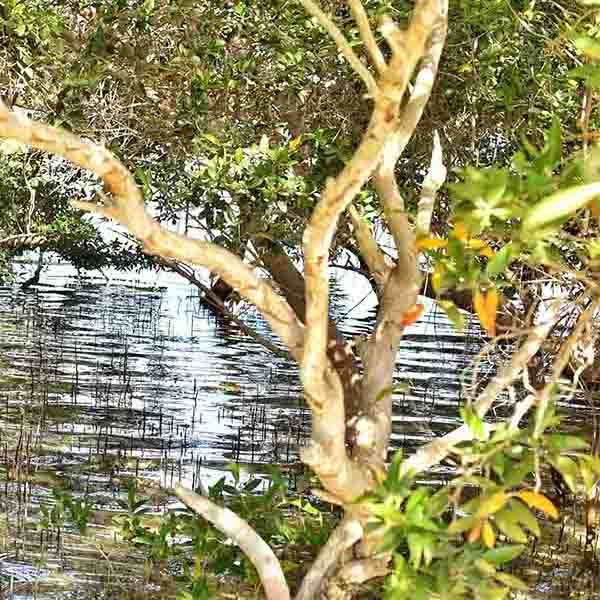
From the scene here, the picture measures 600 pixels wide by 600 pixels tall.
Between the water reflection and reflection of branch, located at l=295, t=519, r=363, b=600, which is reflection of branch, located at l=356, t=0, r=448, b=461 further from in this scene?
reflection of branch, located at l=295, t=519, r=363, b=600

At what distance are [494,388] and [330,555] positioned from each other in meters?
0.91

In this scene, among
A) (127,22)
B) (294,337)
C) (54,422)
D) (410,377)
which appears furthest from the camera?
(410,377)

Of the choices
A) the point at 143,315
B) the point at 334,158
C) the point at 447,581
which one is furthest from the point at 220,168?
the point at 143,315

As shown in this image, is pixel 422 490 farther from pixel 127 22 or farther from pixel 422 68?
pixel 127 22

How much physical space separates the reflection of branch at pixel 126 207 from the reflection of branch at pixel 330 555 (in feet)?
2.60

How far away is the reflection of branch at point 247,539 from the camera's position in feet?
12.6

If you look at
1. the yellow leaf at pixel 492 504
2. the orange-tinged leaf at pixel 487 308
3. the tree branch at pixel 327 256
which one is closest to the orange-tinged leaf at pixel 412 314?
the tree branch at pixel 327 256

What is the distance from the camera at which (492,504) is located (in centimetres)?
250

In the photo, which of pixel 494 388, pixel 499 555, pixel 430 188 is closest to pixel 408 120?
pixel 430 188

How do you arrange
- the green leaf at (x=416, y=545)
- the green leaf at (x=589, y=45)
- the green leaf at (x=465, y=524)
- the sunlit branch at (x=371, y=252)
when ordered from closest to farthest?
the green leaf at (x=589, y=45), the green leaf at (x=465, y=524), the green leaf at (x=416, y=545), the sunlit branch at (x=371, y=252)

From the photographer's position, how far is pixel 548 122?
5207mm

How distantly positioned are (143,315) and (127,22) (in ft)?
37.2

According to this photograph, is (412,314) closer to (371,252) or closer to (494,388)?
(371,252)

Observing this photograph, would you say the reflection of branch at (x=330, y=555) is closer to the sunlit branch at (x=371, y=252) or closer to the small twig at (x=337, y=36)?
the sunlit branch at (x=371, y=252)
